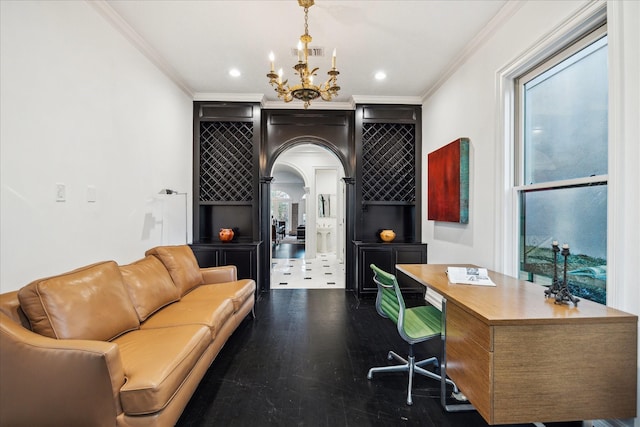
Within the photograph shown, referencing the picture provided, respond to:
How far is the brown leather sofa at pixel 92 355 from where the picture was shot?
4.45ft

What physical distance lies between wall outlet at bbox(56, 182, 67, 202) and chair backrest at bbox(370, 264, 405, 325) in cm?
226

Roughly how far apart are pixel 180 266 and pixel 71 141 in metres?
1.39

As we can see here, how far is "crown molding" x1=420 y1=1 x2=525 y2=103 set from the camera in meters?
2.42

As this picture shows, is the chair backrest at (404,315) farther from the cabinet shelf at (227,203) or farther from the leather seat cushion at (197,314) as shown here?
the cabinet shelf at (227,203)

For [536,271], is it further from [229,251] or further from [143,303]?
[229,251]

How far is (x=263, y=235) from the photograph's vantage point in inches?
183

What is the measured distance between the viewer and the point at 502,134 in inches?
102

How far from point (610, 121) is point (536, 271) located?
122cm

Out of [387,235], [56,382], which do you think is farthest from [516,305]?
[387,235]

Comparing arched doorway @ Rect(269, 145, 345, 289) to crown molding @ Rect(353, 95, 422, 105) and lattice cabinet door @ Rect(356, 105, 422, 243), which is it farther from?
crown molding @ Rect(353, 95, 422, 105)

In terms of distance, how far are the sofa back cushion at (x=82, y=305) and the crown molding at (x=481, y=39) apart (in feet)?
12.0

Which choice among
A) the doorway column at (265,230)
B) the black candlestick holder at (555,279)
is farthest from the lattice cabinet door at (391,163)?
the black candlestick holder at (555,279)

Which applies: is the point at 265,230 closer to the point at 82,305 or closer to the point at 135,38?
the point at 135,38

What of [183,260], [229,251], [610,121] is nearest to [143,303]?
[183,260]
